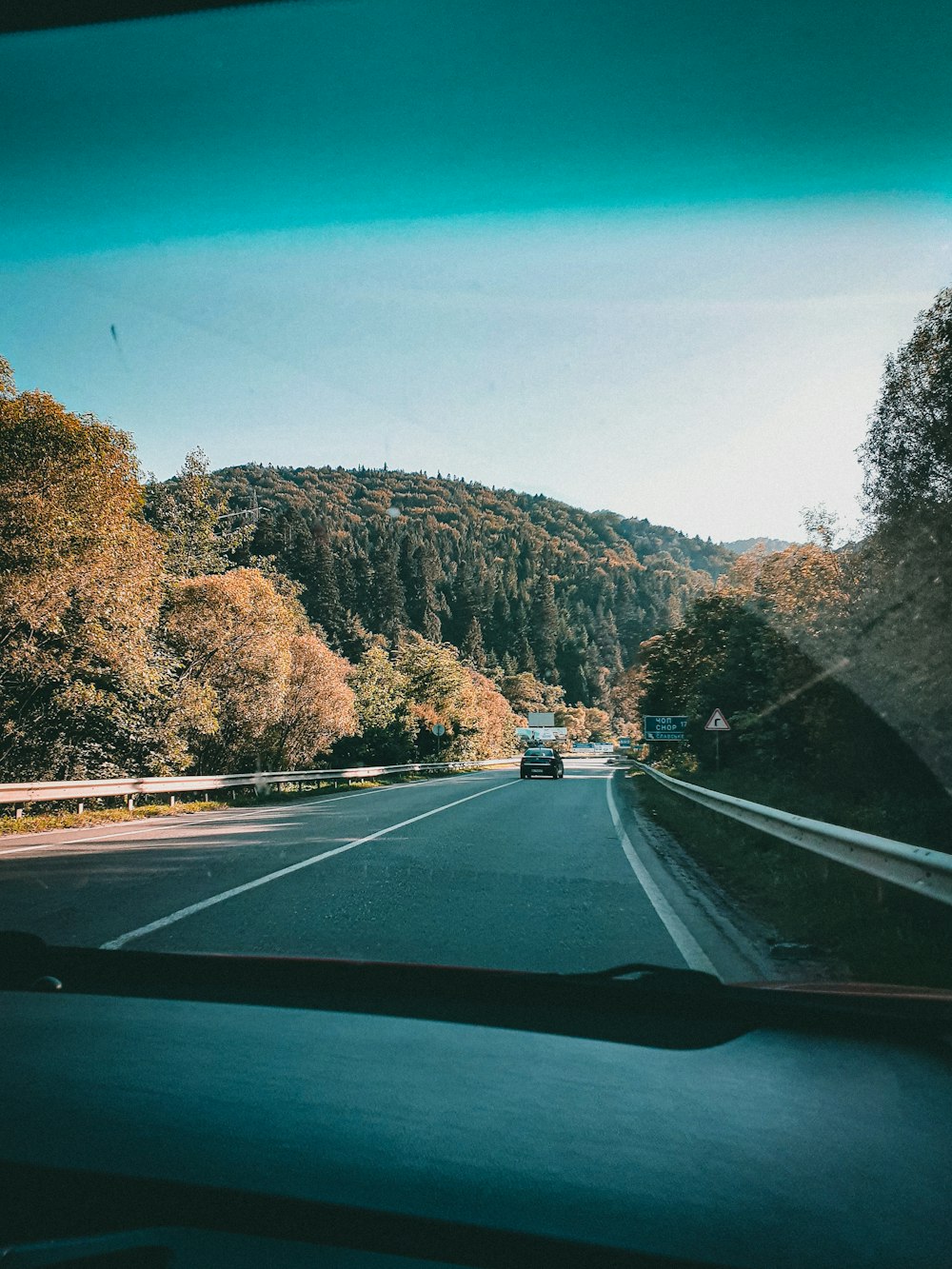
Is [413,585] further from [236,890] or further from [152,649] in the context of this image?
[236,890]

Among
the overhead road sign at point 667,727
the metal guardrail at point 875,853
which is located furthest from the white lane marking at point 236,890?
the overhead road sign at point 667,727

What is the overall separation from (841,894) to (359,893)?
4.42m

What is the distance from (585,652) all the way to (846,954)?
186m

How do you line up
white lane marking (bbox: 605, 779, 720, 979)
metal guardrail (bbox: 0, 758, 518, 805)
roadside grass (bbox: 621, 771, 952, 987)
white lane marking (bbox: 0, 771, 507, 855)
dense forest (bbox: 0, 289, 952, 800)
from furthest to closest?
dense forest (bbox: 0, 289, 952, 800)
metal guardrail (bbox: 0, 758, 518, 805)
white lane marking (bbox: 0, 771, 507, 855)
white lane marking (bbox: 605, 779, 720, 979)
roadside grass (bbox: 621, 771, 952, 987)

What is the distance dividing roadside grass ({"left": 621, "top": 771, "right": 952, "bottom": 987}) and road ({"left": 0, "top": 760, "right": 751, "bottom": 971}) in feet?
3.22

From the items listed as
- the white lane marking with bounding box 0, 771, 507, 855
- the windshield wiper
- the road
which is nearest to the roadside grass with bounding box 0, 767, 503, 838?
the white lane marking with bounding box 0, 771, 507, 855

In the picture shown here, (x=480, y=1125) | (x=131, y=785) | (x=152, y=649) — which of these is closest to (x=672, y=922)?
(x=480, y=1125)

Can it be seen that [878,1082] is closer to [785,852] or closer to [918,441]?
[785,852]

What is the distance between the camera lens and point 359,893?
7.66 m

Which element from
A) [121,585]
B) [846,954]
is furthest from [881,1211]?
[121,585]

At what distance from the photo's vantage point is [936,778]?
647 inches

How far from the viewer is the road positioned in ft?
18.3

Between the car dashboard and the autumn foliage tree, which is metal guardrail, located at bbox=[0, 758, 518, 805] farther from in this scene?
the car dashboard

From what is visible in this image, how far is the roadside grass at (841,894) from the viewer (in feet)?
A: 17.3
